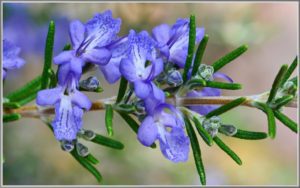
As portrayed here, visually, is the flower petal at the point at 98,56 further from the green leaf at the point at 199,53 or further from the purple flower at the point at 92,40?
the green leaf at the point at 199,53

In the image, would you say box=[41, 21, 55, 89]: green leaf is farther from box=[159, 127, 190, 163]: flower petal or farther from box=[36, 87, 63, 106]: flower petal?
box=[159, 127, 190, 163]: flower petal

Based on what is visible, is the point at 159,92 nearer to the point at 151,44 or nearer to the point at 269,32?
the point at 151,44

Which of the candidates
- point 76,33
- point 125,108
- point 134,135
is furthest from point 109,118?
point 134,135

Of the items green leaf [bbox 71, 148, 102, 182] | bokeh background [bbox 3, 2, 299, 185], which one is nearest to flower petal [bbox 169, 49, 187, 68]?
Result: green leaf [bbox 71, 148, 102, 182]

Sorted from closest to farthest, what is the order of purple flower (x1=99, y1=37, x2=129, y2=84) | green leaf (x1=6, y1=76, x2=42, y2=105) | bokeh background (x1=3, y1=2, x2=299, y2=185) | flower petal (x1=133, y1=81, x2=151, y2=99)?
1. flower petal (x1=133, y1=81, x2=151, y2=99)
2. purple flower (x1=99, y1=37, x2=129, y2=84)
3. green leaf (x1=6, y1=76, x2=42, y2=105)
4. bokeh background (x1=3, y1=2, x2=299, y2=185)

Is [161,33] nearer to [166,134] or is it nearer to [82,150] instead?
[166,134]

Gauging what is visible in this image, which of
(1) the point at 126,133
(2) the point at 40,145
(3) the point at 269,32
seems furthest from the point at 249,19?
(2) the point at 40,145
